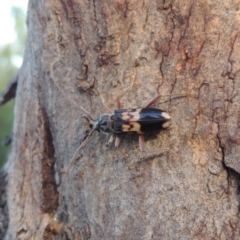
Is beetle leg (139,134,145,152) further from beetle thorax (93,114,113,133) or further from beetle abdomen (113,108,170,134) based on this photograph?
beetle thorax (93,114,113,133)

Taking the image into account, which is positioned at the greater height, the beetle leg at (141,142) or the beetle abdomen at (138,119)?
the beetle abdomen at (138,119)

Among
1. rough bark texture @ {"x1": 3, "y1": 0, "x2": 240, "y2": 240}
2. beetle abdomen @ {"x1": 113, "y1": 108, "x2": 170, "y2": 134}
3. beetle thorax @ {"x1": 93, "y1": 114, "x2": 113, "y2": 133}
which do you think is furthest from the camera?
beetle thorax @ {"x1": 93, "y1": 114, "x2": 113, "y2": 133}

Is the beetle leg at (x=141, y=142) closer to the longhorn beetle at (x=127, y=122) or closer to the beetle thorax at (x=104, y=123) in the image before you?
the longhorn beetle at (x=127, y=122)

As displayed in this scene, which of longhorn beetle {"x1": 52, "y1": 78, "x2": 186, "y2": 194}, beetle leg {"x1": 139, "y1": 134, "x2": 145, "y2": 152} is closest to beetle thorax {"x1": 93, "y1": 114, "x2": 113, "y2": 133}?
longhorn beetle {"x1": 52, "y1": 78, "x2": 186, "y2": 194}

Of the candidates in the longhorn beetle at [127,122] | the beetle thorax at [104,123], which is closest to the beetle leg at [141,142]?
the longhorn beetle at [127,122]

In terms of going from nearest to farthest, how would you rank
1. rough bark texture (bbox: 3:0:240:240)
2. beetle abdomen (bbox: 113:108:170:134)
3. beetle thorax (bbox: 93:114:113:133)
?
rough bark texture (bbox: 3:0:240:240) < beetle abdomen (bbox: 113:108:170:134) < beetle thorax (bbox: 93:114:113:133)

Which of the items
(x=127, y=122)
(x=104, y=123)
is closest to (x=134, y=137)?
(x=127, y=122)

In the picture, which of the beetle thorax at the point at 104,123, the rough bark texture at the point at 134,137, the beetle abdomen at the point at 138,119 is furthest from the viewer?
the beetle thorax at the point at 104,123
